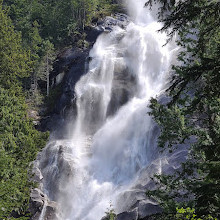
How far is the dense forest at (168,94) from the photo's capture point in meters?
5.29

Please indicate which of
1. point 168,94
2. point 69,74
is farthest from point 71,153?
point 168,94

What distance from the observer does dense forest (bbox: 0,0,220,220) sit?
5289 mm

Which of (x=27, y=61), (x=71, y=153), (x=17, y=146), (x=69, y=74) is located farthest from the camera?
(x=69, y=74)

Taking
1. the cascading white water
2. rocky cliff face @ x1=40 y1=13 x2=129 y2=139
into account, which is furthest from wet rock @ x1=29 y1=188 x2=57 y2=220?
rocky cliff face @ x1=40 y1=13 x2=129 y2=139

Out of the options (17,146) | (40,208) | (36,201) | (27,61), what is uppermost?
(27,61)

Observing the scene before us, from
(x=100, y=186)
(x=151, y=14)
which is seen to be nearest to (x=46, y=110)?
(x=100, y=186)

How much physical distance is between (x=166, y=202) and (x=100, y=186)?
53.2 feet

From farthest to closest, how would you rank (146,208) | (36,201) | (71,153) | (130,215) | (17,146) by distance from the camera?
(71,153)
(36,201)
(17,146)
(130,215)
(146,208)

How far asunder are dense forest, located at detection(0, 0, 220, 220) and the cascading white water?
3.26 meters

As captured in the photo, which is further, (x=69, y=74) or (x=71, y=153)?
(x=69, y=74)

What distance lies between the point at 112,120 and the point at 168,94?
22084mm

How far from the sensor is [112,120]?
31.8 metres

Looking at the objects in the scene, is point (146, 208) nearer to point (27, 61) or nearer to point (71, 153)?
point (71, 153)

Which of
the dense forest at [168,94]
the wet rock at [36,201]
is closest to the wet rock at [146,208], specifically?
the dense forest at [168,94]
